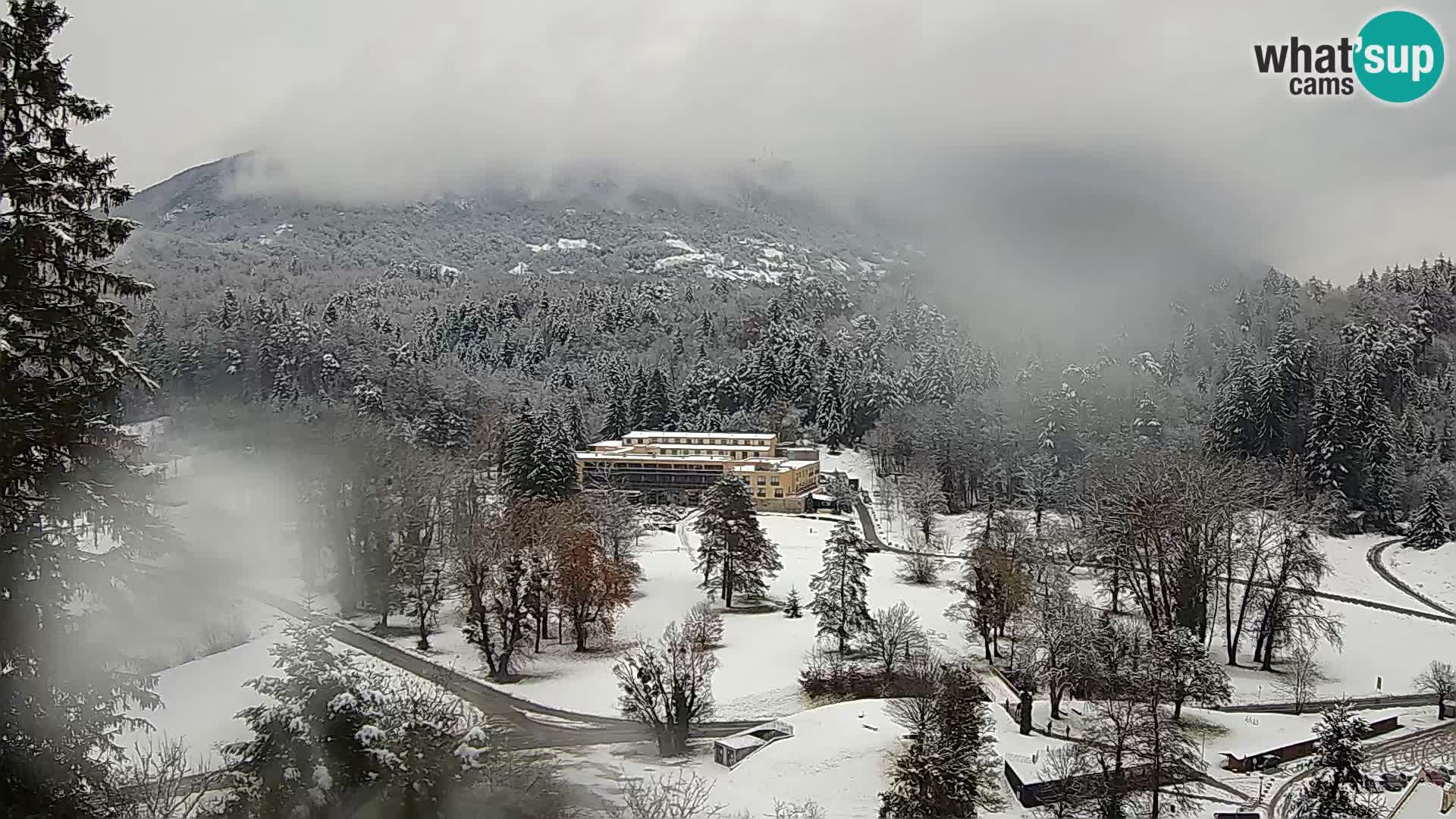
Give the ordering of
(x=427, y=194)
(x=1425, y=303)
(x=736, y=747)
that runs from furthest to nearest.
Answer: (x=427, y=194)
(x=1425, y=303)
(x=736, y=747)

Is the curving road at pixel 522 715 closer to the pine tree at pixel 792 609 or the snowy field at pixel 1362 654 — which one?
the pine tree at pixel 792 609

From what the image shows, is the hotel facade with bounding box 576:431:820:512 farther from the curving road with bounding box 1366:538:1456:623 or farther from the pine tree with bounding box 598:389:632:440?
the curving road with bounding box 1366:538:1456:623

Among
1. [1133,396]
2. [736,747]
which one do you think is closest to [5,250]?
[736,747]

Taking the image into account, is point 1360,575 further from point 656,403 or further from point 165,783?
point 165,783

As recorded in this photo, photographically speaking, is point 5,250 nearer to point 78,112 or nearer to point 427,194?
point 78,112

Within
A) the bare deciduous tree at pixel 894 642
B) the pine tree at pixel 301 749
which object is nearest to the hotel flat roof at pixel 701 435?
the bare deciduous tree at pixel 894 642

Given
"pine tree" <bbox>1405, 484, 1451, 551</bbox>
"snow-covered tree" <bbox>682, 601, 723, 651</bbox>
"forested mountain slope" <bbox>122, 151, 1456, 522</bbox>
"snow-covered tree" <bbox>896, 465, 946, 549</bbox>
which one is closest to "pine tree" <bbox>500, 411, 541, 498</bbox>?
"forested mountain slope" <bbox>122, 151, 1456, 522</bbox>
